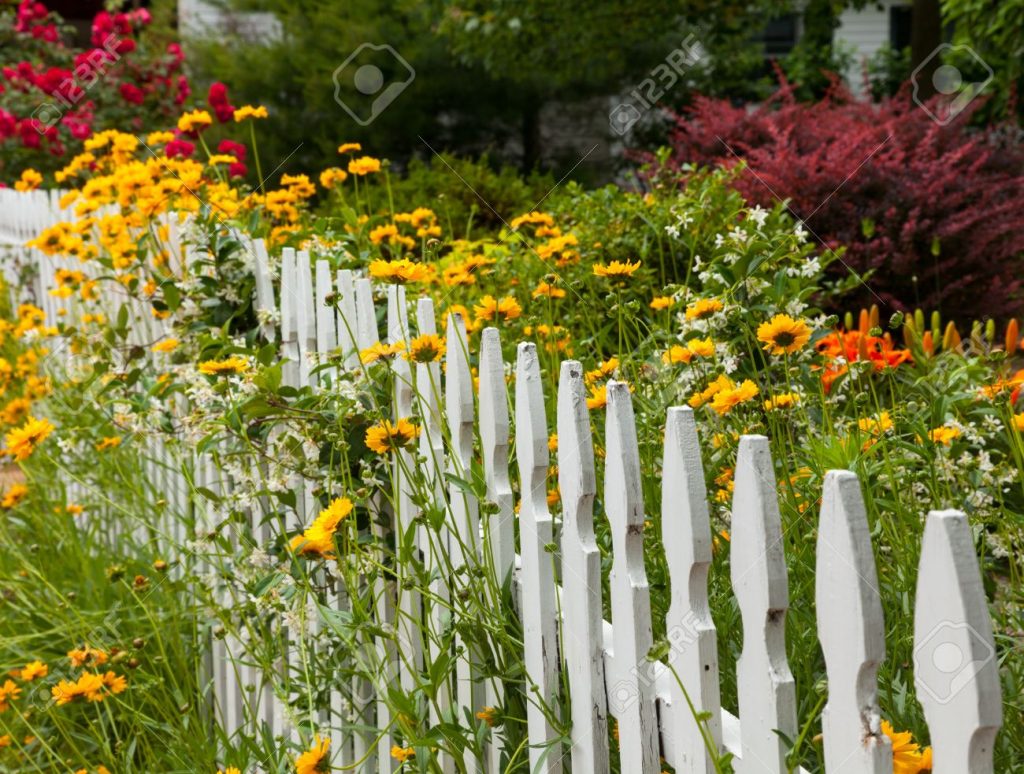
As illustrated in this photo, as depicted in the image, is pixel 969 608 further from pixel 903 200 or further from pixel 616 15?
pixel 616 15

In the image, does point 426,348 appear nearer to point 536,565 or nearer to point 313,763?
point 536,565

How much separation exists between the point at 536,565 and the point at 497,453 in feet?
0.64

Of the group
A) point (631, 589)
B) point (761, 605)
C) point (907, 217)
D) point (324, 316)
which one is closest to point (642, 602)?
point (631, 589)

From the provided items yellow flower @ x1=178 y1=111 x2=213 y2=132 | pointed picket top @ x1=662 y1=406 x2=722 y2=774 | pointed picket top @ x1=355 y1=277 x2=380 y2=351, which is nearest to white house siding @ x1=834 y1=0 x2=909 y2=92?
yellow flower @ x1=178 y1=111 x2=213 y2=132

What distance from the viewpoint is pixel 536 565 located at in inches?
66.5

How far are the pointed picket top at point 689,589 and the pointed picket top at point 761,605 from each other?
0.07m

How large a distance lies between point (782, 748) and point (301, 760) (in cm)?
65

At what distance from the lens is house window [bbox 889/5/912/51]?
656 inches

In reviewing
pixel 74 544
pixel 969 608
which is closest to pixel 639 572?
pixel 969 608

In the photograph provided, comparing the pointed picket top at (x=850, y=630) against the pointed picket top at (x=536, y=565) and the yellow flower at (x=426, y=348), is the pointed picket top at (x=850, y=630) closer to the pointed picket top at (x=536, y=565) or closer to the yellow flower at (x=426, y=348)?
the pointed picket top at (x=536, y=565)

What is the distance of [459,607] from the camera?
1.82 metres

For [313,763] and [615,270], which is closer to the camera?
[313,763]

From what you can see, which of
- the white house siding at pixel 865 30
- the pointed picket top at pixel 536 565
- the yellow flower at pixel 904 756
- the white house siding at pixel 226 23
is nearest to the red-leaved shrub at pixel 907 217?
the pointed picket top at pixel 536 565

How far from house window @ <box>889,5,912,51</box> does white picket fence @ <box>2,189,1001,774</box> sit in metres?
16.1
